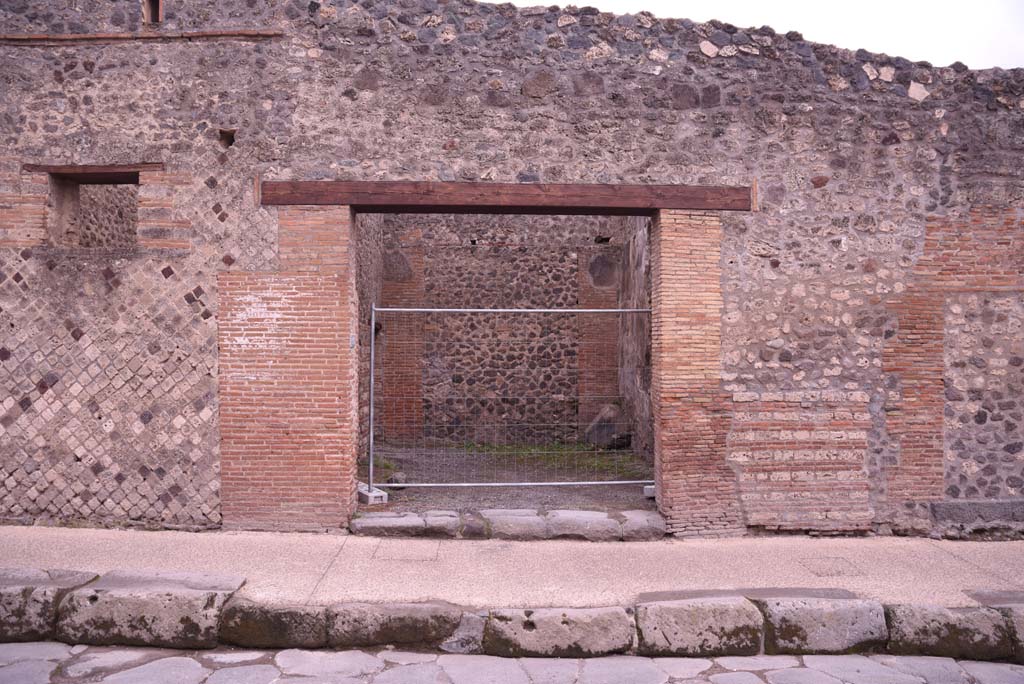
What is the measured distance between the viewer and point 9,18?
254 inches

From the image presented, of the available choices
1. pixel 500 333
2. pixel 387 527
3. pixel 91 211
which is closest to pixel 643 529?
pixel 387 527

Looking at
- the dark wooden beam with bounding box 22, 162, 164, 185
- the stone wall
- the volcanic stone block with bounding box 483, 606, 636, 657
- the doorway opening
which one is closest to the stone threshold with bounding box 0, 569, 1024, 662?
the volcanic stone block with bounding box 483, 606, 636, 657

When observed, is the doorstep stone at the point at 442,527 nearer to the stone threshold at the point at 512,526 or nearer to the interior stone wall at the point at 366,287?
the stone threshold at the point at 512,526

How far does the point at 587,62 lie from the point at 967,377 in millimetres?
4329

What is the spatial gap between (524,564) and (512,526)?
799 mm

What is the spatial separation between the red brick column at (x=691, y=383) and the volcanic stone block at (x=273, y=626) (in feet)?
10.4

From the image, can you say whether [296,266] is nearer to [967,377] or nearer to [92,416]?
[92,416]

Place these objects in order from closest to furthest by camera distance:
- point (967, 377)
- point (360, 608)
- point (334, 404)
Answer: point (360, 608), point (334, 404), point (967, 377)

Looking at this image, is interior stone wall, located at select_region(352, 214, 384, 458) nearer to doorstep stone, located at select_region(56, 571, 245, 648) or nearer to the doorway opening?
the doorway opening

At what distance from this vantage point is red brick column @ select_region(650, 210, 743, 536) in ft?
21.1

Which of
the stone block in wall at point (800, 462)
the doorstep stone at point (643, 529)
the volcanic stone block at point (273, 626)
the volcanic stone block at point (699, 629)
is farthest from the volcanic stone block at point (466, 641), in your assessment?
the stone block in wall at point (800, 462)

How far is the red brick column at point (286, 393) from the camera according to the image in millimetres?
6230

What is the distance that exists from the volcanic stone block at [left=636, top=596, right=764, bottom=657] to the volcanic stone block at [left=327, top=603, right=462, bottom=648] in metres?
1.15

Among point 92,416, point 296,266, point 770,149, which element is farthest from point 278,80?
point 770,149
